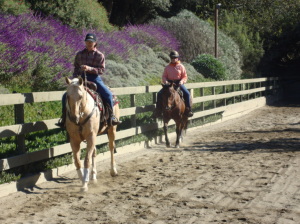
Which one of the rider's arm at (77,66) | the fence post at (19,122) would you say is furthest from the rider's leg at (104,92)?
the fence post at (19,122)

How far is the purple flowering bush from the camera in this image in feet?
39.2

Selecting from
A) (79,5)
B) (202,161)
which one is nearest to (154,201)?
(202,161)

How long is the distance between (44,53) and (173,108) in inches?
140

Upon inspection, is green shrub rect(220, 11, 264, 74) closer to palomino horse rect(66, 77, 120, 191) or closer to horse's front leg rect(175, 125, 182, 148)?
horse's front leg rect(175, 125, 182, 148)

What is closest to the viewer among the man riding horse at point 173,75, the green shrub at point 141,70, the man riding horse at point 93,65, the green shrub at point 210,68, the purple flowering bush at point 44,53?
the man riding horse at point 93,65

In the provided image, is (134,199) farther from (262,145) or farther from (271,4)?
(271,4)

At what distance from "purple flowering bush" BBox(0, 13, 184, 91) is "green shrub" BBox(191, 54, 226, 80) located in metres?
5.34

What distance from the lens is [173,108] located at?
12.9 meters

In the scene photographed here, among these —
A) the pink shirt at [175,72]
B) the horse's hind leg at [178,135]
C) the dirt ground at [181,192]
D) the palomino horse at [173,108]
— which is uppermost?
the pink shirt at [175,72]

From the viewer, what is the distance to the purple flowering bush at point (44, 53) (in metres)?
11.9

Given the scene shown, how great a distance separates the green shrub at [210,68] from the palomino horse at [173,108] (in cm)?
1228

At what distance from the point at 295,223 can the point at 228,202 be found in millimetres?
1136

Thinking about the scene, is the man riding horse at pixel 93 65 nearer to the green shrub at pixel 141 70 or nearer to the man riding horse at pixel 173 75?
the man riding horse at pixel 173 75

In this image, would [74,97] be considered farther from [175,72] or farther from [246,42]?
[246,42]
